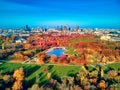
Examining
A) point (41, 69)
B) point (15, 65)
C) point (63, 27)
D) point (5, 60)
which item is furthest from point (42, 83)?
point (63, 27)

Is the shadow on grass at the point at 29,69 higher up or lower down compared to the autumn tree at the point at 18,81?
lower down

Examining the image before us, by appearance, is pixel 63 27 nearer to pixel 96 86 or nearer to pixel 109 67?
pixel 109 67

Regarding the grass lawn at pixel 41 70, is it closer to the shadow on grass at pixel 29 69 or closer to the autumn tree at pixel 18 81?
the shadow on grass at pixel 29 69

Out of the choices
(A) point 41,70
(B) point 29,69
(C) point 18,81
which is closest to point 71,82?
(C) point 18,81

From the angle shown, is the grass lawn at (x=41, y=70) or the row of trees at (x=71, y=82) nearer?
the row of trees at (x=71, y=82)

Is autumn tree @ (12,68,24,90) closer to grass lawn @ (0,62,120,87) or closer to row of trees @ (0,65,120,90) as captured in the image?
row of trees @ (0,65,120,90)

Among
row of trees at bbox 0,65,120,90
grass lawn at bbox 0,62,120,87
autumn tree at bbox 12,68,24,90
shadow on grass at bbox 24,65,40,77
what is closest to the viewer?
row of trees at bbox 0,65,120,90

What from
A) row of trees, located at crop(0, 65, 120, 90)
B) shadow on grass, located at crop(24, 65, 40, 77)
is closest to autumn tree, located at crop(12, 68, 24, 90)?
row of trees, located at crop(0, 65, 120, 90)

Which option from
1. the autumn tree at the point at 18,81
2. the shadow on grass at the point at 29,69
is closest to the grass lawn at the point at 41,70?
the shadow on grass at the point at 29,69
